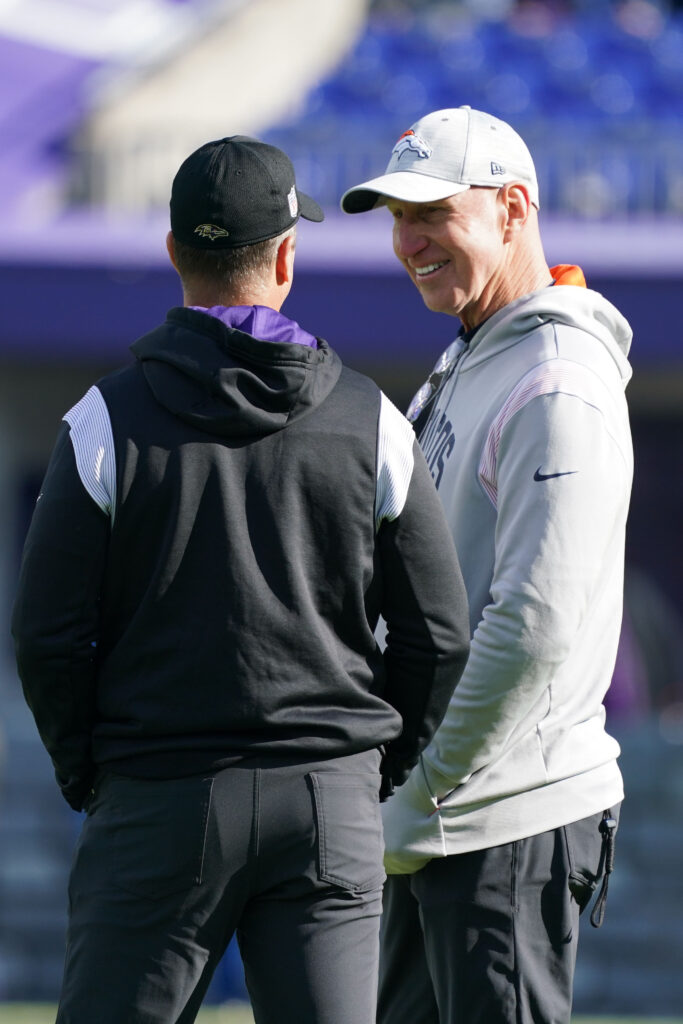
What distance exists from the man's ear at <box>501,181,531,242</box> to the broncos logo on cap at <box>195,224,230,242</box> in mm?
692

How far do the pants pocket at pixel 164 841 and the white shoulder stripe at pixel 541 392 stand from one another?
2.38 ft

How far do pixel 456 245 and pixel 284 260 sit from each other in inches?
20.9

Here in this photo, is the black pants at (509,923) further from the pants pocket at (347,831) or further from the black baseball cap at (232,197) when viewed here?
the black baseball cap at (232,197)

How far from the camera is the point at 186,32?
32.1ft

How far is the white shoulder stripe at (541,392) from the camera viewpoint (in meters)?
2.14

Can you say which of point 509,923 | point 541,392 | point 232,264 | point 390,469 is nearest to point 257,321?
point 232,264

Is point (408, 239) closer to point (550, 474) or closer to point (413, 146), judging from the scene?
point (413, 146)

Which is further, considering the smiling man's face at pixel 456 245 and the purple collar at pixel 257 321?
the smiling man's face at pixel 456 245

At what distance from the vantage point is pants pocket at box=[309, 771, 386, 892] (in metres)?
1.75

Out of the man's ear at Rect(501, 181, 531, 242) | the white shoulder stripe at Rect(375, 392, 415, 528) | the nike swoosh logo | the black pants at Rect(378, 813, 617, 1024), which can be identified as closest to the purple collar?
the white shoulder stripe at Rect(375, 392, 415, 528)

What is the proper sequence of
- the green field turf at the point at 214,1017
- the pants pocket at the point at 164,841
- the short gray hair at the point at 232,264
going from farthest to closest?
the green field turf at the point at 214,1017
the short gray hair at the point at 232,264
the pants pocket at the point at 164,841

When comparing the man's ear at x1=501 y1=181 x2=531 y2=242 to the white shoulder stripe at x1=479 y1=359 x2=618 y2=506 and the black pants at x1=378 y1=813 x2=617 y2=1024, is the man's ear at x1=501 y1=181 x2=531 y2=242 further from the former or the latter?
the black pants at x1=378 y1=813 x2=617 y2=1024

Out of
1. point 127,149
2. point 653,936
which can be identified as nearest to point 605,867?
point 653,936

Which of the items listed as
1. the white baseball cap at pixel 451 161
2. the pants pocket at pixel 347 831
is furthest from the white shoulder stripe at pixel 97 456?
the white baseball cap at pixel 451 161
